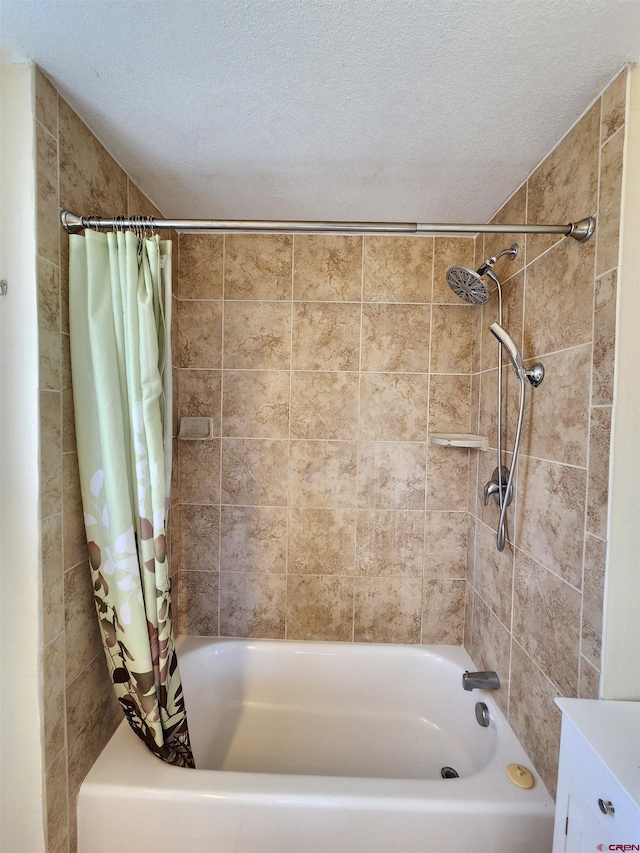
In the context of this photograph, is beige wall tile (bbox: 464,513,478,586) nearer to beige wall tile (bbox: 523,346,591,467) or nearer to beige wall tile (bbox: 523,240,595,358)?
beige wall tile (bbox: 523,346,591,467)

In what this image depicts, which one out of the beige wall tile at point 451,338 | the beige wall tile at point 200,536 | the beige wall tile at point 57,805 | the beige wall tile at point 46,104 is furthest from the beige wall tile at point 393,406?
the beige wall tile at point 57,805

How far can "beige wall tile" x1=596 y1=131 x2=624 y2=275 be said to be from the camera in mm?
909

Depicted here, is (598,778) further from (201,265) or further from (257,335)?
(201,265)

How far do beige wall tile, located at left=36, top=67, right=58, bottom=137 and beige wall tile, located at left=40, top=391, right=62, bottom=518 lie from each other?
0.67m

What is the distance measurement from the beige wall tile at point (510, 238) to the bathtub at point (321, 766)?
1.60 m

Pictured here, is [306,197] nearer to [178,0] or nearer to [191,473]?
[178,0]

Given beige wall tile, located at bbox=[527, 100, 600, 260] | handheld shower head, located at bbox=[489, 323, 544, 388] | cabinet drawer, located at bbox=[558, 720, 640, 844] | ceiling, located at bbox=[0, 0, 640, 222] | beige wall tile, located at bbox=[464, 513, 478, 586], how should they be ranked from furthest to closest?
beige wall tile, located at bbox=[464, 513, 478, 586] < handheld shower head, located at bbox=[489, 323, 544, 388] < beige wall tile, located at bbox=[527, 100, 600, 260] < ceiling, located at bbox=[0, 0, 640, 222] < cabinet drawer, located at bbox=[558, 720, 640, 844]

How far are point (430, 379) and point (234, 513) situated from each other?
1077 millimetres

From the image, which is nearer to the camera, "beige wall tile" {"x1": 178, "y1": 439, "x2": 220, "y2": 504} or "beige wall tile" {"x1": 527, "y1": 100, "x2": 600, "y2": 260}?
"beige wall tile" {"x1": 527, "y1": 100, "x2": 600, "y2": 260}

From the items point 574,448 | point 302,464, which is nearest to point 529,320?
point 574,448

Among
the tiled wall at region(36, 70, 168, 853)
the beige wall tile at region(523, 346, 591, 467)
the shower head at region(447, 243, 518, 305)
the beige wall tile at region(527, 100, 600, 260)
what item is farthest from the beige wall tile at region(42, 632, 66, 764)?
the beige wall tile at region(527, 100, 600, 260)

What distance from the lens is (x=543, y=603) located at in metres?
1.15

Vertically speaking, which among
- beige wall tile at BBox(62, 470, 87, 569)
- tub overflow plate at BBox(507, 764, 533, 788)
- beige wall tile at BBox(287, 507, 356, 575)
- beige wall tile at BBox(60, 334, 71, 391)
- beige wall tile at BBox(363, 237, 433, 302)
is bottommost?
tub overflow plate at BBox(507, 764, 533, 788)

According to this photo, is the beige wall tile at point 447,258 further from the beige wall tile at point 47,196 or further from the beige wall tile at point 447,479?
the beige wall tile at point 47,196
